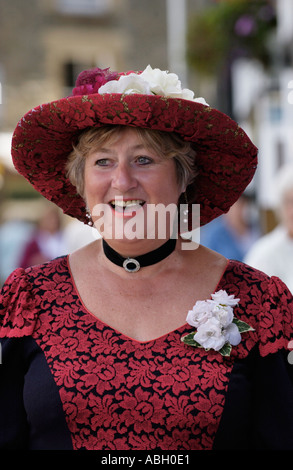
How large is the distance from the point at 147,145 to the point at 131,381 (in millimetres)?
662

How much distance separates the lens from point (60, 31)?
15.4 m

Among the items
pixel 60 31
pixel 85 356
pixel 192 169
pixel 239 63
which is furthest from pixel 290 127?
pixel 60 31

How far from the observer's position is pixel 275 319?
6.61 feet

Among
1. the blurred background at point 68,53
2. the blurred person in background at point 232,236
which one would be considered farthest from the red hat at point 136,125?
the blurred background at point 68,53

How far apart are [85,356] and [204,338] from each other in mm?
338

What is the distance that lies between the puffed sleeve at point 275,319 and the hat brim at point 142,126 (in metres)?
0.37

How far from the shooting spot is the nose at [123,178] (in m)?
1.92

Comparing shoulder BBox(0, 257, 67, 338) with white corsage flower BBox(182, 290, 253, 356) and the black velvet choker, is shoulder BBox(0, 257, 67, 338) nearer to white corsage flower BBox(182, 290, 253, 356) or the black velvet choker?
the black velvet choker

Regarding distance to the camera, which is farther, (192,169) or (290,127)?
(290,127)

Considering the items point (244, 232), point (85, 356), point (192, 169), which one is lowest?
point (244, 232)

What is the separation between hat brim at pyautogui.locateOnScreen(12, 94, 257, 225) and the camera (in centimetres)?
189

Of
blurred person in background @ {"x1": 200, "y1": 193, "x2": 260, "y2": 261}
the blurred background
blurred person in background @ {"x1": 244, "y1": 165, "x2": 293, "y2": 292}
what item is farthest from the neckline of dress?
the blurred background

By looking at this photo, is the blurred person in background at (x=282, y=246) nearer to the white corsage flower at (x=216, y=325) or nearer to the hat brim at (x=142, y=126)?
the hat brim at (x=142, y=126)
